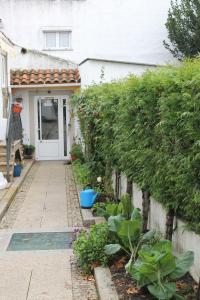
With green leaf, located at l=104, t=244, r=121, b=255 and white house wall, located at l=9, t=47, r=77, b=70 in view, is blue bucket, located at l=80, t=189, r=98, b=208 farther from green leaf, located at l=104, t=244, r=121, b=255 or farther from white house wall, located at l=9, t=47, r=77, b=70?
white house wall, located at l=9, t=47, r=77, b=70

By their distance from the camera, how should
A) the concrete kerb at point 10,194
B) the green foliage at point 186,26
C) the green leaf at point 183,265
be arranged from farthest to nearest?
the green foliage at point 186,26 < the concrete kerb at point 10,194 < the green leaf at point 183,265

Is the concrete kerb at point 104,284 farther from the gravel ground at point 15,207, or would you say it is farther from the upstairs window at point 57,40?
the upstairs window at point 57,40

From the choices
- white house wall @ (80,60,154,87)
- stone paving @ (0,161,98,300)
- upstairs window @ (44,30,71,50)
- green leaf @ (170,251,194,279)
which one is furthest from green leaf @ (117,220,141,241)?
upstairs window @ (44,30,71,50)

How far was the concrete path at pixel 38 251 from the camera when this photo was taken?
5.35m

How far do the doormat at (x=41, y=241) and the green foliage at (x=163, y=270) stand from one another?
2.60m

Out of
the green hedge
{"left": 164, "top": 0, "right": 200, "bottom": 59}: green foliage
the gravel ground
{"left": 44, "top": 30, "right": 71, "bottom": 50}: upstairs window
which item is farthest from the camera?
{"left": 44, "top": 30, "right": 71, "bottom": 50}: upstairs window

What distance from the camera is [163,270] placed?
4445 mm

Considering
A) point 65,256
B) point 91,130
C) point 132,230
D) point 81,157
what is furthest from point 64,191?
point 132,230

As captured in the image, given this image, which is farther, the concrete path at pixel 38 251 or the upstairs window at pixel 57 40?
the upstairs window at pixel 57 40

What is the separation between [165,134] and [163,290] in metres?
1.59

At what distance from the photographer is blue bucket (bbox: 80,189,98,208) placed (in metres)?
8.98

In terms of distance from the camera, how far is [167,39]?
18.9 metres

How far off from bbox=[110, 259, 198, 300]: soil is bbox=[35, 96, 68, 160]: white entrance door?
12870mm

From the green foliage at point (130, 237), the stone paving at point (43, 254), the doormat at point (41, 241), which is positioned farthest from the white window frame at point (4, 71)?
the green foliage at point (130, 237)
